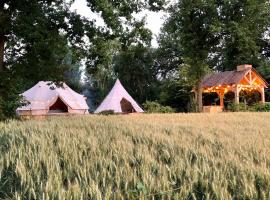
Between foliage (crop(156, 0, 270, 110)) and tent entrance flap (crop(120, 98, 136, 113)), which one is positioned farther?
tent entrance flap (crop(120, 98, 136, 113))

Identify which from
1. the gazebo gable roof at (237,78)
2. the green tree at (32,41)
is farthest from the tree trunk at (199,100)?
the green tree at (32,41)

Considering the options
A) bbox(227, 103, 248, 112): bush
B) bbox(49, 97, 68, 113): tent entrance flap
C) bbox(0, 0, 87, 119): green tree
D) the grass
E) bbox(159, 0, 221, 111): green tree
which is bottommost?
the grass

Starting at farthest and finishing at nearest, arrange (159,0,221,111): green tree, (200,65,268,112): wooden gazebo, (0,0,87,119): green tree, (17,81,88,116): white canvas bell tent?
1. (200,65,268,112): wooden gazebo
2. (17,81,88,116): white canvas bell tent
3. (159,0,221,111): green tree
4. (0,0,87,119): green tree

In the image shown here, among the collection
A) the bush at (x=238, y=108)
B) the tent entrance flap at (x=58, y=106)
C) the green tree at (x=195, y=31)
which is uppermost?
the green tree at (x=195, y=31)

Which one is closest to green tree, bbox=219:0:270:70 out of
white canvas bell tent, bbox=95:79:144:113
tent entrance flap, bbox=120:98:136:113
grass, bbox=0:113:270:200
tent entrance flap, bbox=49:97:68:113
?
white canvas bell tent, bbox=95:79:144:113

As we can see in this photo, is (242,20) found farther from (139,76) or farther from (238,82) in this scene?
(139,76)

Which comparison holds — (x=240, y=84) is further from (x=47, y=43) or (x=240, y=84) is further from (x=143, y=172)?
(x=143, y=172)

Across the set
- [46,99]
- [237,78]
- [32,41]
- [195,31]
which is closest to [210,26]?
[195,31]

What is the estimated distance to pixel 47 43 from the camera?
848 inches

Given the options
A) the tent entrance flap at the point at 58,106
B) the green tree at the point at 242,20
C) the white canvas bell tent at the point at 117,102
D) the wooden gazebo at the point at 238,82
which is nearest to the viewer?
the green tree at the point at 242,20

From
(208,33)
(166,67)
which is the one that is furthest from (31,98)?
(166,67)

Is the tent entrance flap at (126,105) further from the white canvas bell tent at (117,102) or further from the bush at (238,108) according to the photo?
the bush at (238,108)

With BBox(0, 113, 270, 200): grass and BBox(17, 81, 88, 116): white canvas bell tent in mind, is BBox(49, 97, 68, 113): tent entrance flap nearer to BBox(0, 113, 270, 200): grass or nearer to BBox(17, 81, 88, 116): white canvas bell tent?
BBox(17, 81, 88, 116): white canvas bell tent

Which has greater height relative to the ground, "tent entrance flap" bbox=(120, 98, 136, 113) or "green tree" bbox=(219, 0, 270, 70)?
"green tree" bbox=(219, 0, 270, 70)
